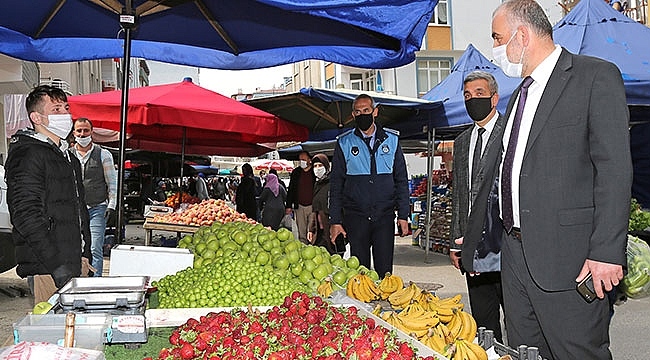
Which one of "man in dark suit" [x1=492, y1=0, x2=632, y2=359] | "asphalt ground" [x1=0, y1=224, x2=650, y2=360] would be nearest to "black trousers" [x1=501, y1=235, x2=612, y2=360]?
"man in dark suit" [x1=492, y1=0, x2=632, y2=359]

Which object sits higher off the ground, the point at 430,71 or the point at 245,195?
the point at 430,71

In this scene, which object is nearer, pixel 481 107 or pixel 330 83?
pixel 481 107

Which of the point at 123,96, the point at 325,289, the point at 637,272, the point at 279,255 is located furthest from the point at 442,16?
the point at 325,289

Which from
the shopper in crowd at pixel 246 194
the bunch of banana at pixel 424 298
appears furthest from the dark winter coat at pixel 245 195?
the bunch of banana at pixel 424 298

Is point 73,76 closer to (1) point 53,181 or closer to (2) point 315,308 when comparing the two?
(1) point 53,181

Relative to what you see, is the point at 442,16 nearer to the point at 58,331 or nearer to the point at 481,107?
the point at 481,107

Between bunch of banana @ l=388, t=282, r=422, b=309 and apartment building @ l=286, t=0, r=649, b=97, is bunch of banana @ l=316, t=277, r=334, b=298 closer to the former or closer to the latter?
bunch of banana @ l=388, t=282, r=422, b=309

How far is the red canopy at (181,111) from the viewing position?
678 centimetres

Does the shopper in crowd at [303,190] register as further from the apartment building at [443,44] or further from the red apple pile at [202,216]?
the apartment building at [443,44]

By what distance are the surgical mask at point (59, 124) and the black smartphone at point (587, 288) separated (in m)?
3.40

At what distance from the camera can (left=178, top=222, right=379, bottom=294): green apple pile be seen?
404 centimetres

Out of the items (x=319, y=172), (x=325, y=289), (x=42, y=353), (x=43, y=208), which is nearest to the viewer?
(x=42, y=353)

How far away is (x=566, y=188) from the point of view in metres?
2.90

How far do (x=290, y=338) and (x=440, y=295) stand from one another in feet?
20.1
